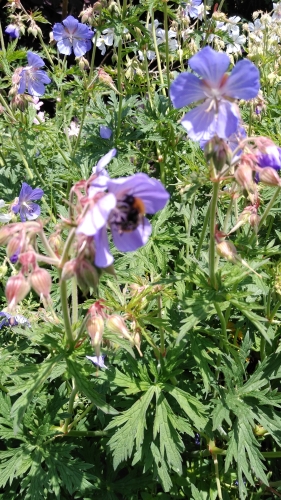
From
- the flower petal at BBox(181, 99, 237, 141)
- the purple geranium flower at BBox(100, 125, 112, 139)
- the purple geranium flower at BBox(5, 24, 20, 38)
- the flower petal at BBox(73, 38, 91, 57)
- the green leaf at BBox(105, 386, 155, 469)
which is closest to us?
the flower petal at BBox(181, 99, 237, 141)

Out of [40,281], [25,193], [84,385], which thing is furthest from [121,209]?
[25,193]

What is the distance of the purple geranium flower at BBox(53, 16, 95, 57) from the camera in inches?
131

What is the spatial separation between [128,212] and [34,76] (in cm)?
222

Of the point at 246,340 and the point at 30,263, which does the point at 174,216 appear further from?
the point at 30,263

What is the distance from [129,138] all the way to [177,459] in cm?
181

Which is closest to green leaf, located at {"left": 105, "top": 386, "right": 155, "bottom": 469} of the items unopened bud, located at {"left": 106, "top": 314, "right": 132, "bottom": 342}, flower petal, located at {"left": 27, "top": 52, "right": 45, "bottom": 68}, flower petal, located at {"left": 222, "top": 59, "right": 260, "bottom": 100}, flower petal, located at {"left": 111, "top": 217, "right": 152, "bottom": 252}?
unopened bud, located at {"left": 106, "top": 314, "right": 132, "bottom": 342}

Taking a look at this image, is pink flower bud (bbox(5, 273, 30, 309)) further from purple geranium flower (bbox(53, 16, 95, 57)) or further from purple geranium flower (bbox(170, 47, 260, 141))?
purple geranium flower (bbox(53, 16, 95, 57))

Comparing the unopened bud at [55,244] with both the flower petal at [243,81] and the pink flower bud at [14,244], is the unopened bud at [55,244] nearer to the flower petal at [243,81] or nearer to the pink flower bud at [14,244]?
the pink flower bud at [14,244]

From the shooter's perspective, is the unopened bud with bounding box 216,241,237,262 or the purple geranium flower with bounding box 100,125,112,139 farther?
the purple geranium flower with bounding box 100,125,112,139

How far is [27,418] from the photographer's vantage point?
76.1 inches

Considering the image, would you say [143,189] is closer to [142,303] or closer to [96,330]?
[96,330]

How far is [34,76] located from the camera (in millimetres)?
3020

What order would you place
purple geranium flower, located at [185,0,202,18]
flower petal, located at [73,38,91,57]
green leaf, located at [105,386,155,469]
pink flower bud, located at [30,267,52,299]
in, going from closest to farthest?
pink flower bud, located at [30,267,52,299] → green leaf, located at [105,386,155,469] → flower petal, located at [73,38,91,57] → purple geranium flower, located at [185,0,202,18]

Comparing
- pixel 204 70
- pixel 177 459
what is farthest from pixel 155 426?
pixel 204 70
